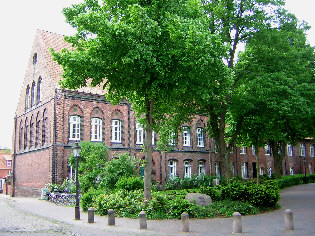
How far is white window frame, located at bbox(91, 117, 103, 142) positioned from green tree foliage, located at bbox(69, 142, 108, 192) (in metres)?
3.60

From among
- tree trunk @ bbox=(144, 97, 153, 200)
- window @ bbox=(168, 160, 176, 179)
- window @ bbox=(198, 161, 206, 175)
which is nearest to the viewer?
tree trunk @ bbox=(144, 97, 153, 200)

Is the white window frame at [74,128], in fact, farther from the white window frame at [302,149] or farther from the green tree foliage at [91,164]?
the white window frame at [302,149]

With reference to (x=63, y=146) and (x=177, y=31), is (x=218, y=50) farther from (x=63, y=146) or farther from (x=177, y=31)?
(x=63, y=146)

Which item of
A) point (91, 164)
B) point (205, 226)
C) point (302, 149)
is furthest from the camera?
point (302, 149)

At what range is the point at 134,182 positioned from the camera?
1944 centimetres

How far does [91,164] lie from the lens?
23.0 metres

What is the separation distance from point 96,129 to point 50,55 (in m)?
7.63

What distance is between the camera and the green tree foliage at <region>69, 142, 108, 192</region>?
2245 cm

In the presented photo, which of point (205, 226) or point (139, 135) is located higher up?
point (139, 135)

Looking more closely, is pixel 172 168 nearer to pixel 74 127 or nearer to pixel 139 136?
pixel 139 136

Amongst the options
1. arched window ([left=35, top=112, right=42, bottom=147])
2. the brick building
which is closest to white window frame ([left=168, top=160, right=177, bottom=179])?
the brick building

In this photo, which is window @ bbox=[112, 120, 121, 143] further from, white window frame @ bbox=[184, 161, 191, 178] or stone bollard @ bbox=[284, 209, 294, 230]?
stone bollard @ bbox=[284, 209, 294, 230]

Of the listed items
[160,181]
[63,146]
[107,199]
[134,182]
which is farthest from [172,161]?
[107,199]

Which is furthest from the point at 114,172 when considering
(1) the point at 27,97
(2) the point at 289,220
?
(1) the point at 27,97
